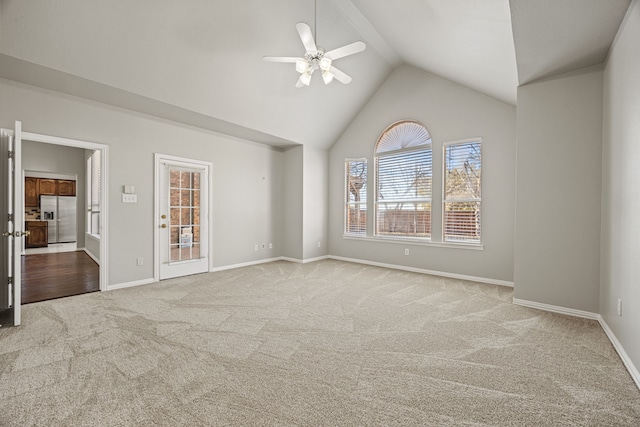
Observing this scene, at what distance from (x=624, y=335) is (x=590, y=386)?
765 mm

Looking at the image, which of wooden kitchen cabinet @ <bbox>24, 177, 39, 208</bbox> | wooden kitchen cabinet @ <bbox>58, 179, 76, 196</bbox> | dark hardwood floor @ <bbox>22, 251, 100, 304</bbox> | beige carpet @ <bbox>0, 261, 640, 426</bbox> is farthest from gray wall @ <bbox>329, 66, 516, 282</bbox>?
wooden kitchen cabinet @ <bbox>24, 177, 39, 208</bbox>

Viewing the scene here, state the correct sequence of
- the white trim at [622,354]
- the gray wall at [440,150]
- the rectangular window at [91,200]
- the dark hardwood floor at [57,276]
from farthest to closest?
the rectangular window at [91,200], the gray wall at [440,150], the dark hardwood floor at [57,276], the white trim at [622,354]

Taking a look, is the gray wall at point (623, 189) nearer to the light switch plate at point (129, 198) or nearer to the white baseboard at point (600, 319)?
the white baseboard at point (600, 319)

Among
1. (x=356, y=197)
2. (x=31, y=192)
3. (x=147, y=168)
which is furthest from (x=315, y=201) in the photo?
(x=31, y=192)

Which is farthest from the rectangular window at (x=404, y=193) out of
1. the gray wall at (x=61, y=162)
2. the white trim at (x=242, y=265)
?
the gray wall at (x=61, y=162)

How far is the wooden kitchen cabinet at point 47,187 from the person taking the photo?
339 inches

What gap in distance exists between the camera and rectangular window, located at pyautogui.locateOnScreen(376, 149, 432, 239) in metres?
5.45

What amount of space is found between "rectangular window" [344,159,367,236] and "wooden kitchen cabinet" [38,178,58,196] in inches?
358

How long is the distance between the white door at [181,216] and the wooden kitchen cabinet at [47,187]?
6.77 metres

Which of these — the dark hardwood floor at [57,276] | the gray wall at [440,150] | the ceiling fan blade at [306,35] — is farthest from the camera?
the gray wall at [440,150]

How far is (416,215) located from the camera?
5.57 m

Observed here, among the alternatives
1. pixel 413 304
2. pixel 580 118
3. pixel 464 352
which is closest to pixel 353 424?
pixel 464 352

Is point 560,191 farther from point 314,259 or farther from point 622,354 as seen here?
point 314,259

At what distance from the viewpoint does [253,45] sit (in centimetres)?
385
